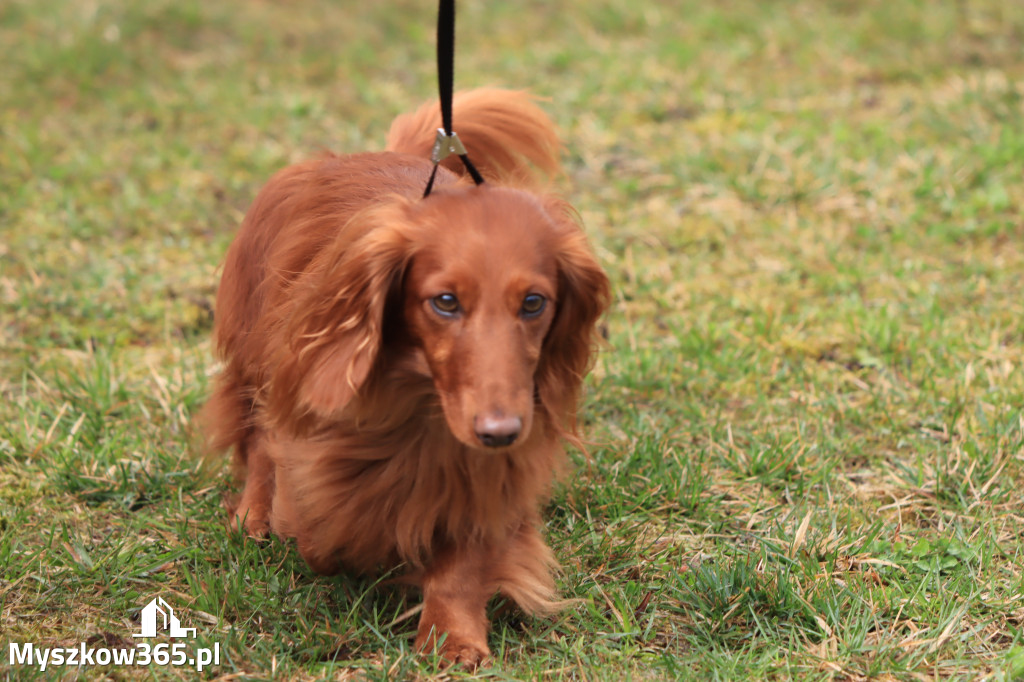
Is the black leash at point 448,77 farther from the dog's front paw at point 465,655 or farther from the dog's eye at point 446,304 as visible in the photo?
the dog's front paw at point 465,655

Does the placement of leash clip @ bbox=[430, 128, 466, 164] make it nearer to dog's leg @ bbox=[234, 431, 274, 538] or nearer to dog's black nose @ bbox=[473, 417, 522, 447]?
dog's black nose @ bbox=[473, 417, 522, 447]

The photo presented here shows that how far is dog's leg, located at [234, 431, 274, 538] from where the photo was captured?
293cm

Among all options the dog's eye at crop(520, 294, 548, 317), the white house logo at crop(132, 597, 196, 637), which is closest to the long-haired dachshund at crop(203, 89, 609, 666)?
the dog's eye at crop(520, 294, 548, 317)

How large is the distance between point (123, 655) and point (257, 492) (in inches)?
25.3

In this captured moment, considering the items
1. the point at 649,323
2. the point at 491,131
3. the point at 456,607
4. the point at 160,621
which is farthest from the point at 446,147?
the point at 649,323

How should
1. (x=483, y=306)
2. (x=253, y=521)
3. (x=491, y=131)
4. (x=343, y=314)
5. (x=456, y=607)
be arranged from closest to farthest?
(x=483, y=306) < (x=343, y=314) < (x=456, y=607) < (x=253, y=521) < (x=491, y=131)

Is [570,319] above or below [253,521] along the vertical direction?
above

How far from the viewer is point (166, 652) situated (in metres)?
2.43

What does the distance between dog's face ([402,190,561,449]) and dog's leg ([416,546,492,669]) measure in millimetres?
491

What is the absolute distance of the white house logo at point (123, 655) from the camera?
7.75 feet

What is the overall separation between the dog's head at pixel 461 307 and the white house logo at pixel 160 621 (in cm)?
58

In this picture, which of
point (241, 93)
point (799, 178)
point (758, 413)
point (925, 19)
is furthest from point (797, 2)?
point (758, 413)

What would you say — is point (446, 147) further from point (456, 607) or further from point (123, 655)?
point (123, 655)

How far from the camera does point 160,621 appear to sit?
2.56 meters
